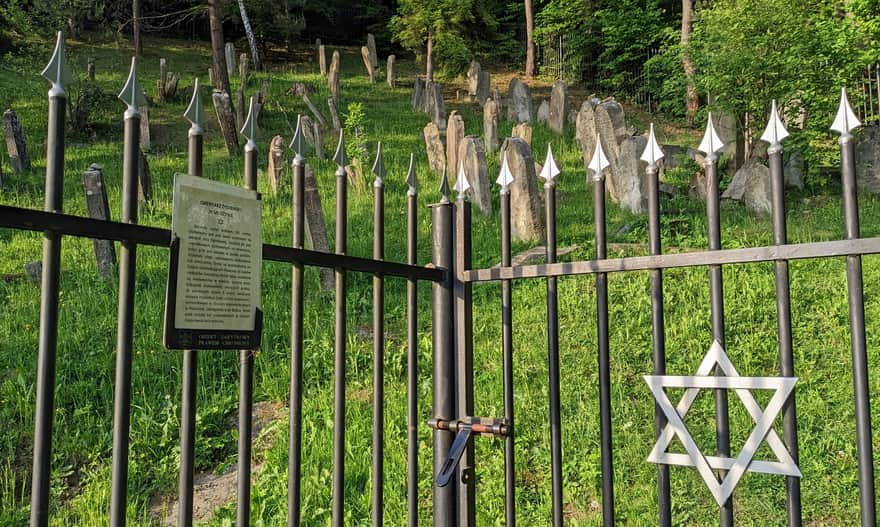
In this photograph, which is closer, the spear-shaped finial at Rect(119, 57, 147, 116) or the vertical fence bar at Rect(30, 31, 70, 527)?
the vertical fence bar at Rect(30, 31, 70, 527)

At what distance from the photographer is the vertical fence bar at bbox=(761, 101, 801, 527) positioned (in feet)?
5.74

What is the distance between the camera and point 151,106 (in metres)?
16.9

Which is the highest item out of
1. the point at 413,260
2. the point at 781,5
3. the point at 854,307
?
the point at 781,5

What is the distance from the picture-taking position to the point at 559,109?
15258mm

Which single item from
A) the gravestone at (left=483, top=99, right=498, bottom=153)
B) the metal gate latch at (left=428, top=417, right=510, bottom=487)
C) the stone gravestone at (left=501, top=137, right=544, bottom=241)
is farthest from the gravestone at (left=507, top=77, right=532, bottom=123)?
the metal gate latch at (left=428, top=417, right=510, bottom=487)

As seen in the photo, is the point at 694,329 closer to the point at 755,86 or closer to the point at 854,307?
the point at 854,307

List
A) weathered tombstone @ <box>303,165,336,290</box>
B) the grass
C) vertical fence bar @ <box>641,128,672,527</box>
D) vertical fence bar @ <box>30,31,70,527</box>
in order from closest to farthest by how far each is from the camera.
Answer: vertical fence bar @ <box>30,31,70,527</box>
vertical fence bar @ <box>641,128,672,527</box>
the grass
weathered tombstone @ <box>303,165,336,290</box>

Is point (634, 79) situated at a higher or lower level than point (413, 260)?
higher

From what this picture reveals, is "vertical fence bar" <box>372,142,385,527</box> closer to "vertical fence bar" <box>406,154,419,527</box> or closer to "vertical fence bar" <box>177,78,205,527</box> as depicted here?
"vertical fence bar" <box>406,154,419,527</box>

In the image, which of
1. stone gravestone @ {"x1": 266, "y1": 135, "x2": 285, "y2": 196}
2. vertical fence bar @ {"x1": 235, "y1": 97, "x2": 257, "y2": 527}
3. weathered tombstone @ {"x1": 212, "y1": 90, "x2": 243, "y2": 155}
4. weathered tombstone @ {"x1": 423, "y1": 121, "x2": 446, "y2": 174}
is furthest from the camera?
weathered tombstone @ {"x1": 212, "y1": 90, "x2": 243, "y2": 155}

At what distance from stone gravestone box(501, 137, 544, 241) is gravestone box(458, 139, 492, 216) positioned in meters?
0.84

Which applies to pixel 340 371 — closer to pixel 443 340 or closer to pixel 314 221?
pixel 443 340

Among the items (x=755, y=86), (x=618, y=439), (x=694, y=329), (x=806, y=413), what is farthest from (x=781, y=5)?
(x=618, y=439)

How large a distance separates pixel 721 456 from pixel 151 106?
17.9m
